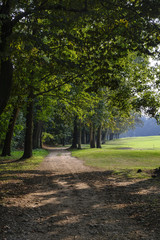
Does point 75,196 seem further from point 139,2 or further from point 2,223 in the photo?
point 139,2

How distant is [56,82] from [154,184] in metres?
10.7

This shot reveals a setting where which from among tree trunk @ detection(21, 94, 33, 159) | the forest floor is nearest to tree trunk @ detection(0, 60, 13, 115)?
the forest floor

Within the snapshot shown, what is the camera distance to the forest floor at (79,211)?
498 centimetres

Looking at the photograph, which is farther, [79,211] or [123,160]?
[123,160]

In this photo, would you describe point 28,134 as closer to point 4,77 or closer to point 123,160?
point 123,160

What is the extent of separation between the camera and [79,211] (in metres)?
6.54

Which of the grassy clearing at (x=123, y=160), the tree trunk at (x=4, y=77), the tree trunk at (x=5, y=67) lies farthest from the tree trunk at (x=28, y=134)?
the tree trunk at (x=4, y=77)

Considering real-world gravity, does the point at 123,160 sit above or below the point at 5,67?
below

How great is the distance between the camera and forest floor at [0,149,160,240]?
498cm

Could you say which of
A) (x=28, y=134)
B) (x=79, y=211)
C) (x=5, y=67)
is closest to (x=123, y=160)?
(x=28, y=134)

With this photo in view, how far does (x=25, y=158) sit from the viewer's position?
2073 centimetres

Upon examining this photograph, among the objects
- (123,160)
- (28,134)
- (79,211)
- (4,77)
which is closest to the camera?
(79,211)

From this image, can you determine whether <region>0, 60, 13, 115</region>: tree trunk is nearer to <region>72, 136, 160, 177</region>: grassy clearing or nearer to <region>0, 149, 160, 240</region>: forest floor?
<region>0, 149, 160, 240</region>: forest floor

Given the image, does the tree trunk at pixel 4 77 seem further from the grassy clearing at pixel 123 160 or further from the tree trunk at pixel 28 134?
the tree trunk at pixel 28 134
